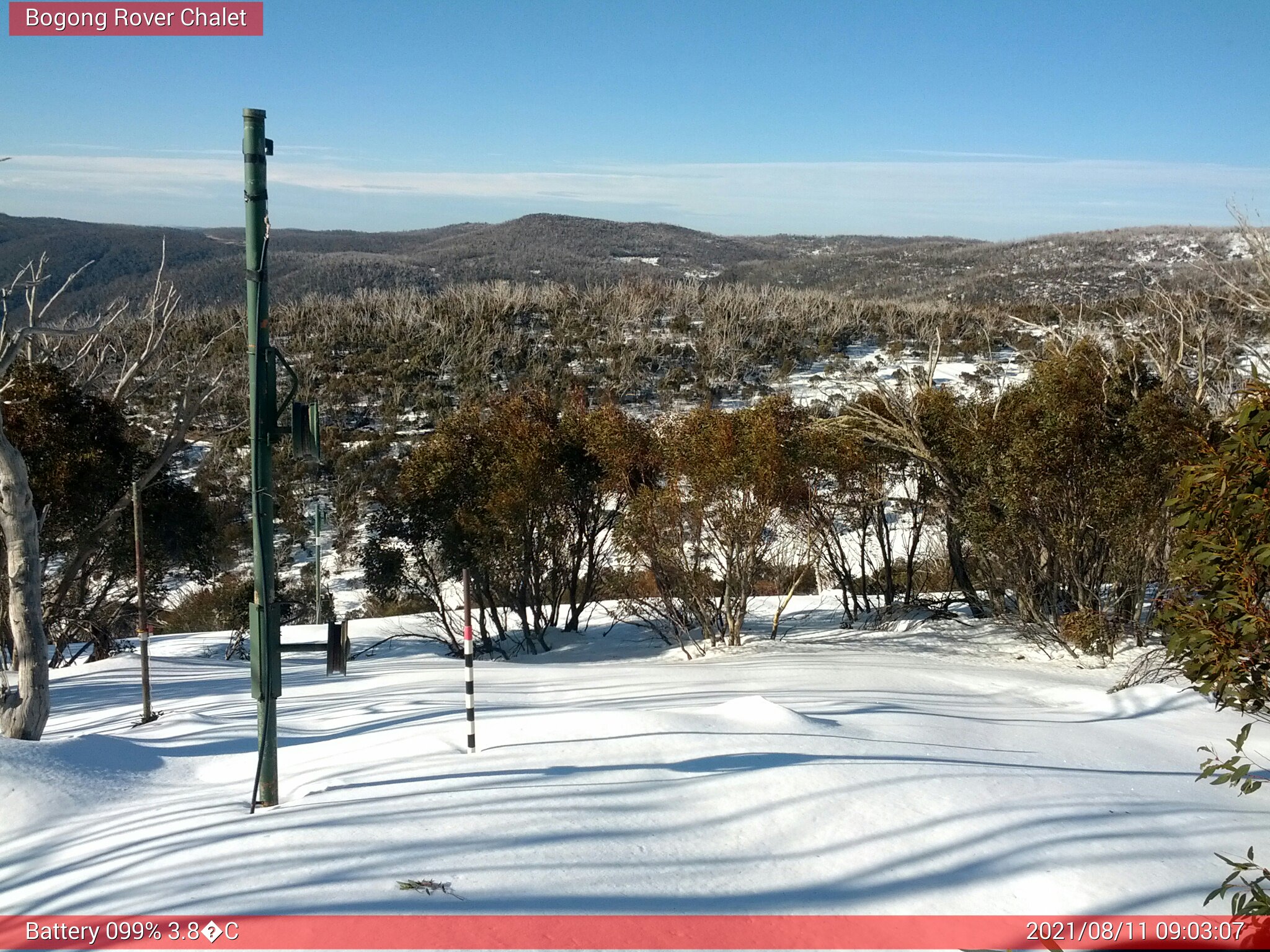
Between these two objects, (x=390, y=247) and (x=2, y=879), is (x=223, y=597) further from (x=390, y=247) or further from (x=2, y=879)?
(x=390, y=247)

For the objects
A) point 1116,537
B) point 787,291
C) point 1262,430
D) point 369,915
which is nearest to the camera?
point 369,915

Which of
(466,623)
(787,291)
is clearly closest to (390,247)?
(787,291)

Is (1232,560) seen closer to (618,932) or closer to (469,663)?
(618,932)

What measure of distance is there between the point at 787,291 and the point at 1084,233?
5736cm

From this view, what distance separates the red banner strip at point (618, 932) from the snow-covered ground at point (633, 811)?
0.09 m

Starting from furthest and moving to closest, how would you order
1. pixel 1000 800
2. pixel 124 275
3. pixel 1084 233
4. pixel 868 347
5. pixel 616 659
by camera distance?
pixel 1084 233 → pixel 124 275 → pixel 868 347 → pixel 616 659 → pixel 1000 800

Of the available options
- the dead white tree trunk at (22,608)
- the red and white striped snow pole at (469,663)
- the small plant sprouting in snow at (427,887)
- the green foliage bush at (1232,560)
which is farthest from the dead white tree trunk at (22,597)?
the green foliage bush at (1232,560)

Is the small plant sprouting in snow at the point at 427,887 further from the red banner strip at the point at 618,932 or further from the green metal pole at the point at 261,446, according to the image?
the green metal pole at the point at 261,446

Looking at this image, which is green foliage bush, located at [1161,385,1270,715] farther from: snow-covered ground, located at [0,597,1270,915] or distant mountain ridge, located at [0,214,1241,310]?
distant mountain ridge, located at [0,214,1241,310]

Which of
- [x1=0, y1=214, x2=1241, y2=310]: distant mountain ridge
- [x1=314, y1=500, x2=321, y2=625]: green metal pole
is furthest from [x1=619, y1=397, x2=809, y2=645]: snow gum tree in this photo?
→ [x1=0, y1=214, x2=1241, y2=310]: distant mountain ridge

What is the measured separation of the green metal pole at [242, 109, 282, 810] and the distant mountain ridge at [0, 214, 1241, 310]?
45449 millimetres

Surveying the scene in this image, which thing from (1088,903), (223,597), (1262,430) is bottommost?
(223,597)

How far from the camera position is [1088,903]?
4.13 meters

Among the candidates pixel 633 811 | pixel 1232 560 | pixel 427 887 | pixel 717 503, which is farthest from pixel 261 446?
→ pixel 717 503
